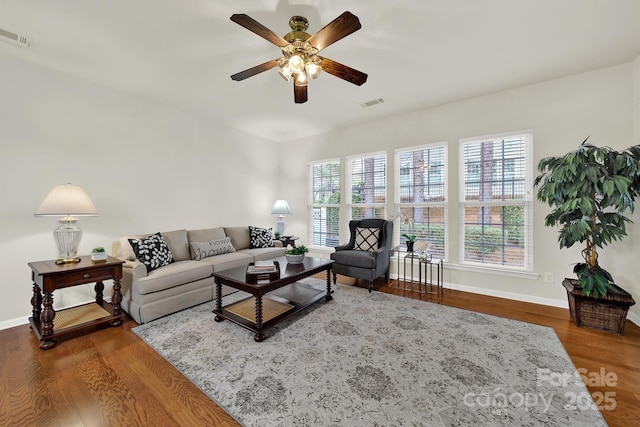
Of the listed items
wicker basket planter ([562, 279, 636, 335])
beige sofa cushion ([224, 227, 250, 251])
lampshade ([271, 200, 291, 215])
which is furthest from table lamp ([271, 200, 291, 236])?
wicker basket planter ([562, 279, 636, 335])

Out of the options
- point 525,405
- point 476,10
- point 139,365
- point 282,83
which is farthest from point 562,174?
point 139,365

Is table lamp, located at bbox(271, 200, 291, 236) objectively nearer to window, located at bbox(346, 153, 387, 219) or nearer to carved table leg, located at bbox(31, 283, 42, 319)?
window, located at bbox(346, 153, 387, 219)

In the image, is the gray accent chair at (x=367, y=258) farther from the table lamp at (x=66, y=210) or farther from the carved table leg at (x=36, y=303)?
the carved table leg at (x=36, y=303)

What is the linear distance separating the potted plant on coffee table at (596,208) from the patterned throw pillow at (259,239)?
13.1ft

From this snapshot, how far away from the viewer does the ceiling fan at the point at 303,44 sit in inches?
69.1

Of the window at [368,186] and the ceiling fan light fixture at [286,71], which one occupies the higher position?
the ceiling fan light fixture at [286,71]

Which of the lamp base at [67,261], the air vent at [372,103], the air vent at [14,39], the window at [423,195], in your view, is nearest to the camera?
the air vent at [14,39]

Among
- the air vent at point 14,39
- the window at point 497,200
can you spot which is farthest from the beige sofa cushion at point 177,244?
the window at point 497,200

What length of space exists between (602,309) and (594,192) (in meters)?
1.16

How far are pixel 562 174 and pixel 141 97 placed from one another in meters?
5.24

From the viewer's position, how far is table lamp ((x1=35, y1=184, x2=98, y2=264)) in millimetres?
2412

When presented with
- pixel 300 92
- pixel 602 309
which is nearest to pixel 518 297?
pixel 602 309

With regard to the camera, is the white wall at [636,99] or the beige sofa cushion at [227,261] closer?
the white wall at [636,99]

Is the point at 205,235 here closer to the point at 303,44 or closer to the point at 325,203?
the point at 325,203
